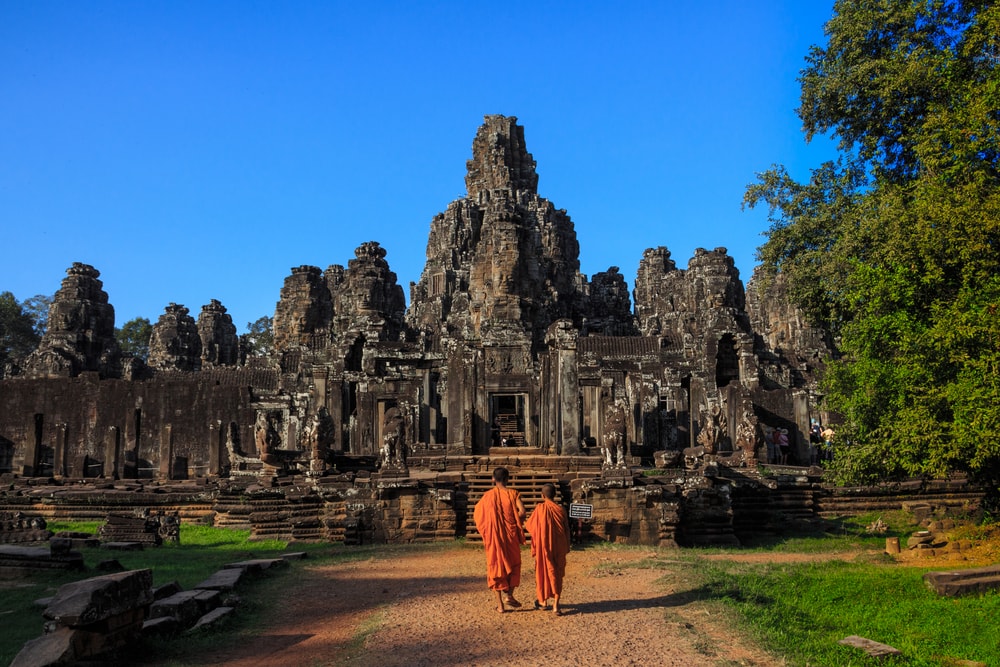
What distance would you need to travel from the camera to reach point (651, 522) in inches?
496

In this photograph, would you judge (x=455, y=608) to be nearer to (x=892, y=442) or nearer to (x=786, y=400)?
(x=892, y=442)

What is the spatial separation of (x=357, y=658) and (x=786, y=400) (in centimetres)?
1976

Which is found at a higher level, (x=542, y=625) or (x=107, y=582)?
(x=107, y=582)

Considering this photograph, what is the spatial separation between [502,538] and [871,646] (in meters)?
3.09

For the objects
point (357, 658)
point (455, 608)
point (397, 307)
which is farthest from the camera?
point (397, 307)

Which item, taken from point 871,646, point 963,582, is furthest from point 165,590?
point 963,582

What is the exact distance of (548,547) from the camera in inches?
279

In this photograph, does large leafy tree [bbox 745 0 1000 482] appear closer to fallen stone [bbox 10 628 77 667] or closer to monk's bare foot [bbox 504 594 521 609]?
monk's bare foot [bbox 504 594 521 609]

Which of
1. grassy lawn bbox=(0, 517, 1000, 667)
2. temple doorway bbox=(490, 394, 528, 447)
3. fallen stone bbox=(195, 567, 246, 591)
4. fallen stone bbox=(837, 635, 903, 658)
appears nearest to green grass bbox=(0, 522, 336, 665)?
grassy lawn bbox=(0, 517, 1000, 667)

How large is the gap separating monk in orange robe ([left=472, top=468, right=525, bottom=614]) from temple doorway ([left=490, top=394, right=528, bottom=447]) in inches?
474

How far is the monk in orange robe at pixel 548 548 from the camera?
707 centimetres

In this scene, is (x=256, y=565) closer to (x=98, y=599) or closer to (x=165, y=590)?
(x=165, y=590)

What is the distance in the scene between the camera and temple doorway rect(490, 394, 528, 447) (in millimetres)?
21906

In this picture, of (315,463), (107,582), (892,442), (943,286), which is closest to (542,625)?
(107,582)
